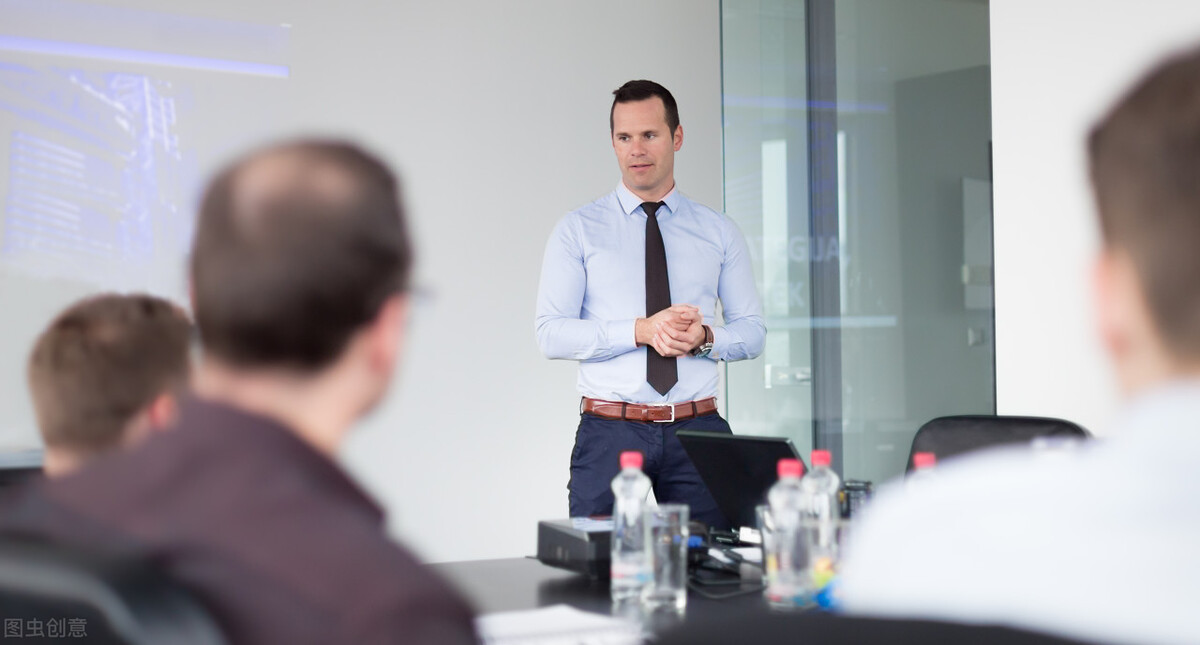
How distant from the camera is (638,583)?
2029mm

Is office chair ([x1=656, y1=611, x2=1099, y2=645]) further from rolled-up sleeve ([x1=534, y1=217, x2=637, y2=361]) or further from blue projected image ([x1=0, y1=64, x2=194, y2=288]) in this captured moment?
blue projected image ([x1=0, y1=64, x2=194, y2=288])

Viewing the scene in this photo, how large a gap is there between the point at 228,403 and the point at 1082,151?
28.7 inches

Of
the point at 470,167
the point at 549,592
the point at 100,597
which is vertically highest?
the point at 470,167

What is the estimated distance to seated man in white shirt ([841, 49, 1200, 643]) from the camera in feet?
2.55

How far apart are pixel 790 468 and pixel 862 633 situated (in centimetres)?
128

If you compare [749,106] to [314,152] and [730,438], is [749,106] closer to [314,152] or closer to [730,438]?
[730,438]

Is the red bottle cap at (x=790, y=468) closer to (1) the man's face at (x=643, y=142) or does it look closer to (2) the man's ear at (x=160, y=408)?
(2) the man's ear at (x=160, y=408)

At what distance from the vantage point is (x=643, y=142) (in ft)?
11.7

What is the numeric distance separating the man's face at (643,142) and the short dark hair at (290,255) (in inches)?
107

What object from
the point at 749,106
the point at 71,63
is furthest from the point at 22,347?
the point at 749,106

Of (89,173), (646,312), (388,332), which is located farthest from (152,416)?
(89,173)

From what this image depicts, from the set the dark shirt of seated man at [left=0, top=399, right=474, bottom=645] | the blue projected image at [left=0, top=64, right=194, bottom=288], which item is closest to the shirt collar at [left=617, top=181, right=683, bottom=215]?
the blue projected image at [left=0, top=64, right=194, bottom=288]

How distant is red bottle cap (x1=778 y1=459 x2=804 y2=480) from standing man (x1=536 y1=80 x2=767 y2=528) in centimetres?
120

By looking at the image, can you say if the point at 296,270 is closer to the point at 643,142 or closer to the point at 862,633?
the point at 862,633
